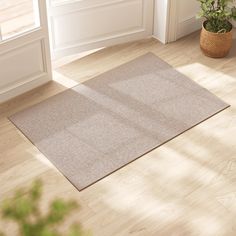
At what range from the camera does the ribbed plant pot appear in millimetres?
3469

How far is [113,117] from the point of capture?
3.05m

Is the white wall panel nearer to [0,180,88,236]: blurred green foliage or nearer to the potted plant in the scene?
the potted plant

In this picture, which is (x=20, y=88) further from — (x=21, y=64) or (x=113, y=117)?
(x=113, y=117)

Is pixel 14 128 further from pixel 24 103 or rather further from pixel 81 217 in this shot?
pixel 81 217

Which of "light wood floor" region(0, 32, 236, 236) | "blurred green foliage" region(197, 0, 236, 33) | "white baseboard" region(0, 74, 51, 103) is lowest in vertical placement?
"light wood floor" region(0, 32, 236, 236)

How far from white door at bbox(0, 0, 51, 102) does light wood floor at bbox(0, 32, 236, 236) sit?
0.37 feet

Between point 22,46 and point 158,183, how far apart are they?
1.29 m

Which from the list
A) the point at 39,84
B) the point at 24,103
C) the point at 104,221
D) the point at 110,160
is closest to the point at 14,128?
the point at 24,103

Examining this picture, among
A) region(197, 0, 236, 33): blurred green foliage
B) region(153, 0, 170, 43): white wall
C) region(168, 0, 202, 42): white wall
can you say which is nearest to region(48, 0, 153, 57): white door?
region(153, 0, 170, 43): white wall

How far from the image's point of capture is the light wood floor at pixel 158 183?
2402 mm

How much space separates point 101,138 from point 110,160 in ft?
0.65

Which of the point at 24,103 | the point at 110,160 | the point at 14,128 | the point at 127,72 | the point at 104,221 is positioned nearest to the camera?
the point at 104,221

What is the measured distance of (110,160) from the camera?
275cm

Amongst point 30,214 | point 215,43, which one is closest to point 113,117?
point 215,43
